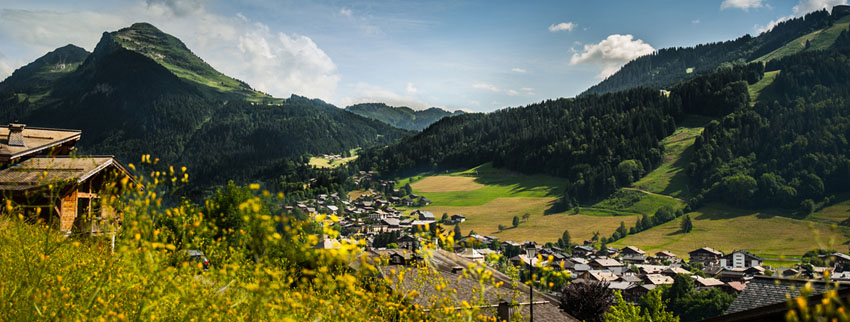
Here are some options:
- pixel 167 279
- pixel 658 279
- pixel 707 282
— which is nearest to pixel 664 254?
pixel 658 279

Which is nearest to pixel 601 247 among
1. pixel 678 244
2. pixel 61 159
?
pixel 678 244

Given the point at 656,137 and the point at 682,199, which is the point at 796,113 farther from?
the point at 682,199

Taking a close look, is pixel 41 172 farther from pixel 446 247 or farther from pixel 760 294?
pixel 760 294

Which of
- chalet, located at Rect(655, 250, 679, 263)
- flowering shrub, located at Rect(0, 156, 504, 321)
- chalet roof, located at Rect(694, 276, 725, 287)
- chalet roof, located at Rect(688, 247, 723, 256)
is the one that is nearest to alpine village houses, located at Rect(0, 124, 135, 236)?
flowering shrub, located at Rect(0, 156, 504, 321)

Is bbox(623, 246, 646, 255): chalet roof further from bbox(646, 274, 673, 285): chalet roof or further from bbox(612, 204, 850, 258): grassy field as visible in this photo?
bbox(646, 274, 673, 285): chalet roof

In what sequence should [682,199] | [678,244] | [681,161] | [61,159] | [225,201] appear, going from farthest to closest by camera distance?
[681,161]
[682,199]
[678,244]
[225,201]
[61,159]

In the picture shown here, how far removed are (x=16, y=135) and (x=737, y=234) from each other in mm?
147473

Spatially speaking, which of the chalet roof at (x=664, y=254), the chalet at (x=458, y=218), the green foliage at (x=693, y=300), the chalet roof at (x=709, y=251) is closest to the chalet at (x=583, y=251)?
the chalet roof at (x=664, y=254)

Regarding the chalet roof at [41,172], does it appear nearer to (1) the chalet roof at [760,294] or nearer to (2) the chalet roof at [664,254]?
(1) the chalet roof at [760,294]

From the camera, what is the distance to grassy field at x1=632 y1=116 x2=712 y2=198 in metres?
164

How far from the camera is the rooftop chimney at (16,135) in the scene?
55.1ft

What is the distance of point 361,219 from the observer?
15962 cm

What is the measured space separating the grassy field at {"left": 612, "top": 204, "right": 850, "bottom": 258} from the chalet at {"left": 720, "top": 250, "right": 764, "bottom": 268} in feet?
21.8

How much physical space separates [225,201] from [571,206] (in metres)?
139
